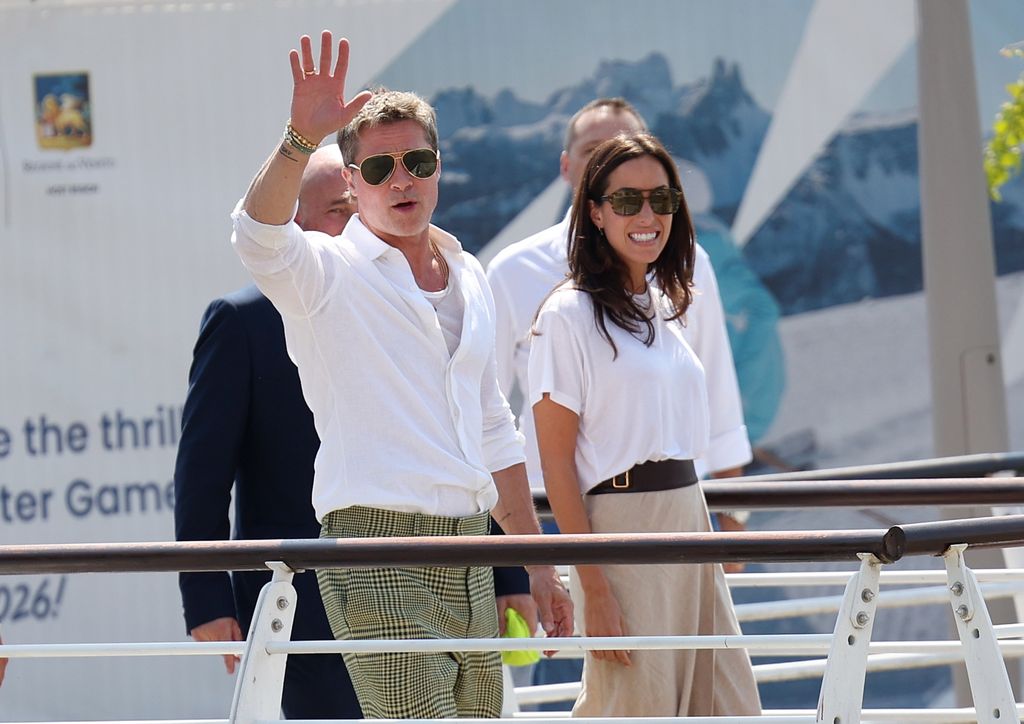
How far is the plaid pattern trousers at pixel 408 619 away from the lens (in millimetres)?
2988

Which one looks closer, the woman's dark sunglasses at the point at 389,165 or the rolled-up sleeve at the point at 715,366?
the woman's dark sunglasses at the point at 389,165

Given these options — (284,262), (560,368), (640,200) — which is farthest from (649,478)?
(284,262)

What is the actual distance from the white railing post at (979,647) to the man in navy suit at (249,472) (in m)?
1.61

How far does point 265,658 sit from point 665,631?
3.76ft

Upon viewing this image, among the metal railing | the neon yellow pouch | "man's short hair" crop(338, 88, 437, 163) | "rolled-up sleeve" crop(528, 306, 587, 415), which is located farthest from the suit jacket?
the metal railing

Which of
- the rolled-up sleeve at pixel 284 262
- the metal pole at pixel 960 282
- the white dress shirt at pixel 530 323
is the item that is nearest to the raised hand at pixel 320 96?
the rolled-up sleeve at pixel 284 262

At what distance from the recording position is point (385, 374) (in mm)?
3078

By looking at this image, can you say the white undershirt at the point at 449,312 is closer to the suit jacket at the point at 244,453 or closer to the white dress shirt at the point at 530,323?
the suit jacket at the point at 244,453

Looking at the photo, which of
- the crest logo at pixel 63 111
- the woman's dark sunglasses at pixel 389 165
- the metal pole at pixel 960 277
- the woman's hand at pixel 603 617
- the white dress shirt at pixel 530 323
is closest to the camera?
the woman's dark sunglasses at pixel 389 165

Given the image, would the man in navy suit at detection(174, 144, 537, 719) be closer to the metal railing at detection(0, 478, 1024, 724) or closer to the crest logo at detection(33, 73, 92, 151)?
the metal railing at detection(0, 478, 1024, 724)

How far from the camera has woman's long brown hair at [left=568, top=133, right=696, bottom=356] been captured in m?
3.71

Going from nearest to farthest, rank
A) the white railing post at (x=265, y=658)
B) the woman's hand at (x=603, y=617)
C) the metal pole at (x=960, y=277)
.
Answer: the white railing post at (x=265, y=658)
the woman's hand at (x=603, y=617)
the metal pole at (x=960, y=277)

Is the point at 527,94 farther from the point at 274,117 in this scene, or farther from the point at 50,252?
the point at 50,252

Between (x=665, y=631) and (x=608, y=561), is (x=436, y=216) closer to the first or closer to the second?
(x=665, y=631)
